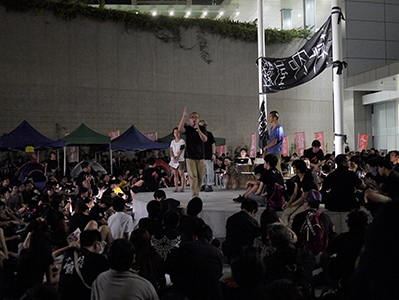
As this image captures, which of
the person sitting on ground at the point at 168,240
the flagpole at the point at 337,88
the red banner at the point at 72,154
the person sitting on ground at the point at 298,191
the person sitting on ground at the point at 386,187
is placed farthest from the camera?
the red banner at the point at 72,154

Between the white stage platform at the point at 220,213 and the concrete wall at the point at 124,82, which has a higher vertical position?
the concrete wall at the point at 124,82

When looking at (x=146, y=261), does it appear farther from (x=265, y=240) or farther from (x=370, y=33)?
(x=370, y=33)

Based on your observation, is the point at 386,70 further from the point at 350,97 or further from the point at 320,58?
the point at 320,58

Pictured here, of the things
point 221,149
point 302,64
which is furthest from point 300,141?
point 302,64

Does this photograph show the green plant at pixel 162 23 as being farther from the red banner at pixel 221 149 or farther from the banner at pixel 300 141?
the banner at pixel 300 141

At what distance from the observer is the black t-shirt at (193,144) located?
349 inches

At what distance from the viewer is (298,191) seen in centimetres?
672

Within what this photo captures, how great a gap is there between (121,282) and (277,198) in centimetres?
447

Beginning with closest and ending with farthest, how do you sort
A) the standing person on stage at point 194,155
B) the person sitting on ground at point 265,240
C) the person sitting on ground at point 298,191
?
the person sitting on ground at point 265,240 → the person sitting on ground at point 298,191 → the standing person on stage at point 194,155

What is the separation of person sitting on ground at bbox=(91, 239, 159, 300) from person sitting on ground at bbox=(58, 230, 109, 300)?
60 cm

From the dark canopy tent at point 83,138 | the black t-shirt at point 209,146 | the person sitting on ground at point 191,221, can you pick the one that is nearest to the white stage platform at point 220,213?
the black t-shirt at point 209,146

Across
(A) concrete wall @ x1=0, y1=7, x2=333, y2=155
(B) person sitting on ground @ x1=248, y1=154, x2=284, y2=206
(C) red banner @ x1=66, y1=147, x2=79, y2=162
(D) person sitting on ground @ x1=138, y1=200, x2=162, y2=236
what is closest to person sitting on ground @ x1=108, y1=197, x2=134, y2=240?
(D) person sitting on ground @ x1=138, y1=200, x2=162, y2=236

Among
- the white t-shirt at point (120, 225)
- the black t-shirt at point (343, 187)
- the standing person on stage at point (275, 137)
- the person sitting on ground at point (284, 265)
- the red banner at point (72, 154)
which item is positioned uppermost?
the standing person on stage at point (275, 137)

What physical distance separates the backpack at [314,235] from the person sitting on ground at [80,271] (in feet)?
8.73
